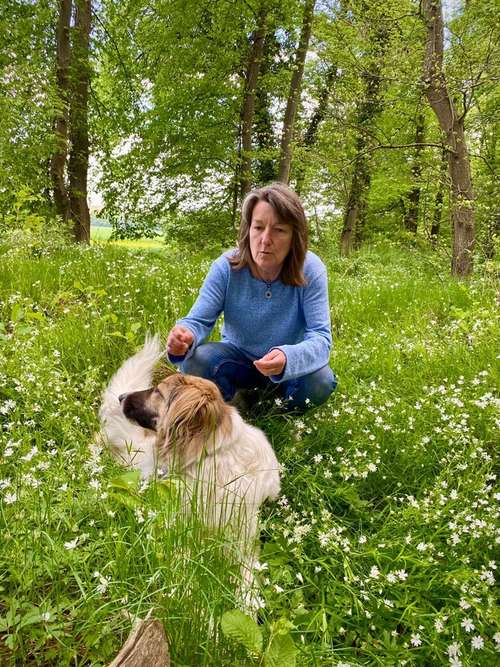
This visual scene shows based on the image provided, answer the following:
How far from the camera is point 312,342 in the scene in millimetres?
2936

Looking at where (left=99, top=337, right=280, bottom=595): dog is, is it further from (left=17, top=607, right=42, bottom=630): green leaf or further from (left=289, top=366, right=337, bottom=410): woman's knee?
(left=17, top=607, right=42, bottom=630): green leaf

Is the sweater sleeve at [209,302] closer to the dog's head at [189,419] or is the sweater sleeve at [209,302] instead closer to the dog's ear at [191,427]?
the dog's head at [189,419]

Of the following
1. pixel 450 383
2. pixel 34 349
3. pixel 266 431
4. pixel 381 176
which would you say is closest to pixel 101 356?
pixel 34 349

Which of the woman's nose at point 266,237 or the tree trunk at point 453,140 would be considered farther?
the tree trunk at point 453,140

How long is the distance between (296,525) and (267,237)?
5.56ft

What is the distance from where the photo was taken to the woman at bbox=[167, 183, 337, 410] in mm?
2986

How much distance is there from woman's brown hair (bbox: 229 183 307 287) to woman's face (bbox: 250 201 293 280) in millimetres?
34

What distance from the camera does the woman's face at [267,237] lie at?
294cm

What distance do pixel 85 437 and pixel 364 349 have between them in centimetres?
257

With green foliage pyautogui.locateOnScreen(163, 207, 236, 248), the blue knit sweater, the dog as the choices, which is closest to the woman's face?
the blue knit sweater

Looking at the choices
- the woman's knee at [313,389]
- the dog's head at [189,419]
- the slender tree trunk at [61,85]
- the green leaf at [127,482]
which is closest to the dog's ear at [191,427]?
the dog's head at [189,419]

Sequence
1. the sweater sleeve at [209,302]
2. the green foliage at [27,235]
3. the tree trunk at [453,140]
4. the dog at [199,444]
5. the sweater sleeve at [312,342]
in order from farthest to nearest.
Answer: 1. the tree trunk at [453,140]
2. the green foliage at [27,235]
3. the sweater sleeve at [209,302]
4. the sweater sleeve at [312,342]
5. the dog at [199,444]

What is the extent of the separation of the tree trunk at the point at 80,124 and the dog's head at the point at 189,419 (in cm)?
940

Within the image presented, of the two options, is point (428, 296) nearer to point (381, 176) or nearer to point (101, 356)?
point (101, 356)
